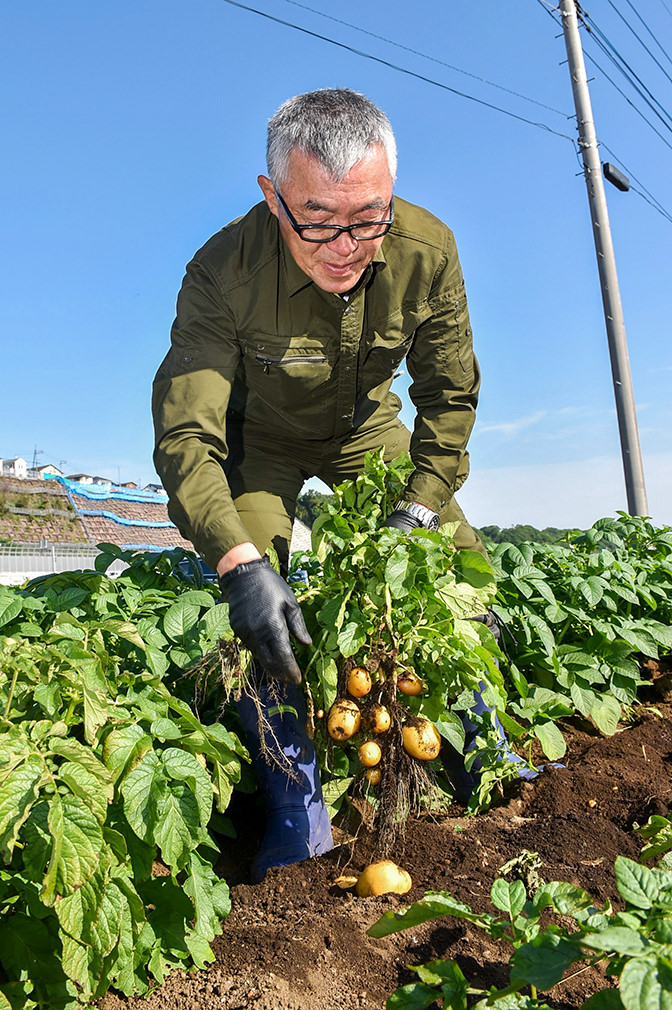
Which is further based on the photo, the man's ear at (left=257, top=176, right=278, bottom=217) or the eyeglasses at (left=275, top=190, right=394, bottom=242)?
the man's ear at (left=257, top=176, right=278, bottom=217)

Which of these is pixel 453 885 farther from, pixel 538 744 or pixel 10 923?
pixel 538 744

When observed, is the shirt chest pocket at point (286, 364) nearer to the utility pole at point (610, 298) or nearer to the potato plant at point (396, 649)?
the potato plant at point (396, 649)

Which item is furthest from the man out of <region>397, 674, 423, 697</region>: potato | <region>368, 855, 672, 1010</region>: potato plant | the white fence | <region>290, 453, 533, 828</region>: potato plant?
the white fence

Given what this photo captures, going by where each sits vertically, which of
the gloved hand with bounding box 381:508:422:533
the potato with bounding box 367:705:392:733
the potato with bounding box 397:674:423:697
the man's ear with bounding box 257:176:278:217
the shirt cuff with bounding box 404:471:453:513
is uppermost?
the man's ear with bounding box 257:176:278:217

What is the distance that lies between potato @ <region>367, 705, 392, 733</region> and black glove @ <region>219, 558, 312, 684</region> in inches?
9.2

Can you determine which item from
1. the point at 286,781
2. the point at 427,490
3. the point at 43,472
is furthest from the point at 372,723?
the point at 43,472

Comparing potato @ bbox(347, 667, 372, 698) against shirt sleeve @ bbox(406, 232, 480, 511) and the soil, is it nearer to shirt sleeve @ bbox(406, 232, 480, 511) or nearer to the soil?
the soil

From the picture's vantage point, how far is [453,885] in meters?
2.12

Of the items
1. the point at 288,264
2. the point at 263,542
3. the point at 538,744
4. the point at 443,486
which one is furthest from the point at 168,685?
the point at 538,744

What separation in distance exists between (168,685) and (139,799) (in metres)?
1.01

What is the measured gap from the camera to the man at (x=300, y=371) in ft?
7.89

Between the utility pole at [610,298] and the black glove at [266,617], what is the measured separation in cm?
601

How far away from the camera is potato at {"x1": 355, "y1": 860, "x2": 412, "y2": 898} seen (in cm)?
211

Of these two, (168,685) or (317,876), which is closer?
(317,876)
